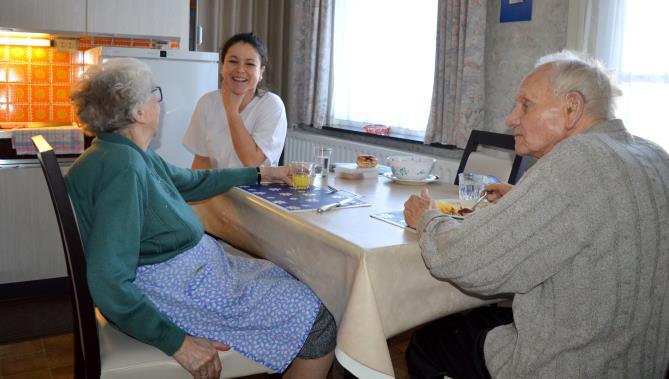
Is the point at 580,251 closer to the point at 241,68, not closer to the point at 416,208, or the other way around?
the point at 416,208

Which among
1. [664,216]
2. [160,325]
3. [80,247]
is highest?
[664,216]

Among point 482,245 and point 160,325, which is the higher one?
point 482,245

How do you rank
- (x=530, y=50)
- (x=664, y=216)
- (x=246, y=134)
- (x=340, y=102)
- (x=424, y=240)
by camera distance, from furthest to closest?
(x=340, y=102)
(x=530, y=50)
(x=246, y=134)
(x=424, y=240)
(x=664, y=216)

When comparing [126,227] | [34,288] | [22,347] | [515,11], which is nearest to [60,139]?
[34,288]

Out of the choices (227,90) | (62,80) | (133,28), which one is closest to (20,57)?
(62,80)

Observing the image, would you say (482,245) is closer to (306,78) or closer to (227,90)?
(227,90)

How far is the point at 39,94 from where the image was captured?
11.7 feet

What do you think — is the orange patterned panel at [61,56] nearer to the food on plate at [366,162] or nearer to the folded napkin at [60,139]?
the folded napkin at [60,139]

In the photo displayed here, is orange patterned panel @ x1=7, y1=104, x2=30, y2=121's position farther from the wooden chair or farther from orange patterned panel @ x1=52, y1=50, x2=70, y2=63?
the wooden chair

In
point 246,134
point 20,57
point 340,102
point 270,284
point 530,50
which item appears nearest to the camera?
point 270,284

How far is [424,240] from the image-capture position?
1.37m

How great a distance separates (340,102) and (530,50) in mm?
1755

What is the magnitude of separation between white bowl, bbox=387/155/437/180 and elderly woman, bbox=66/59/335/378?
69cm

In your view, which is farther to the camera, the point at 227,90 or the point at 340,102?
the point at 340,102
